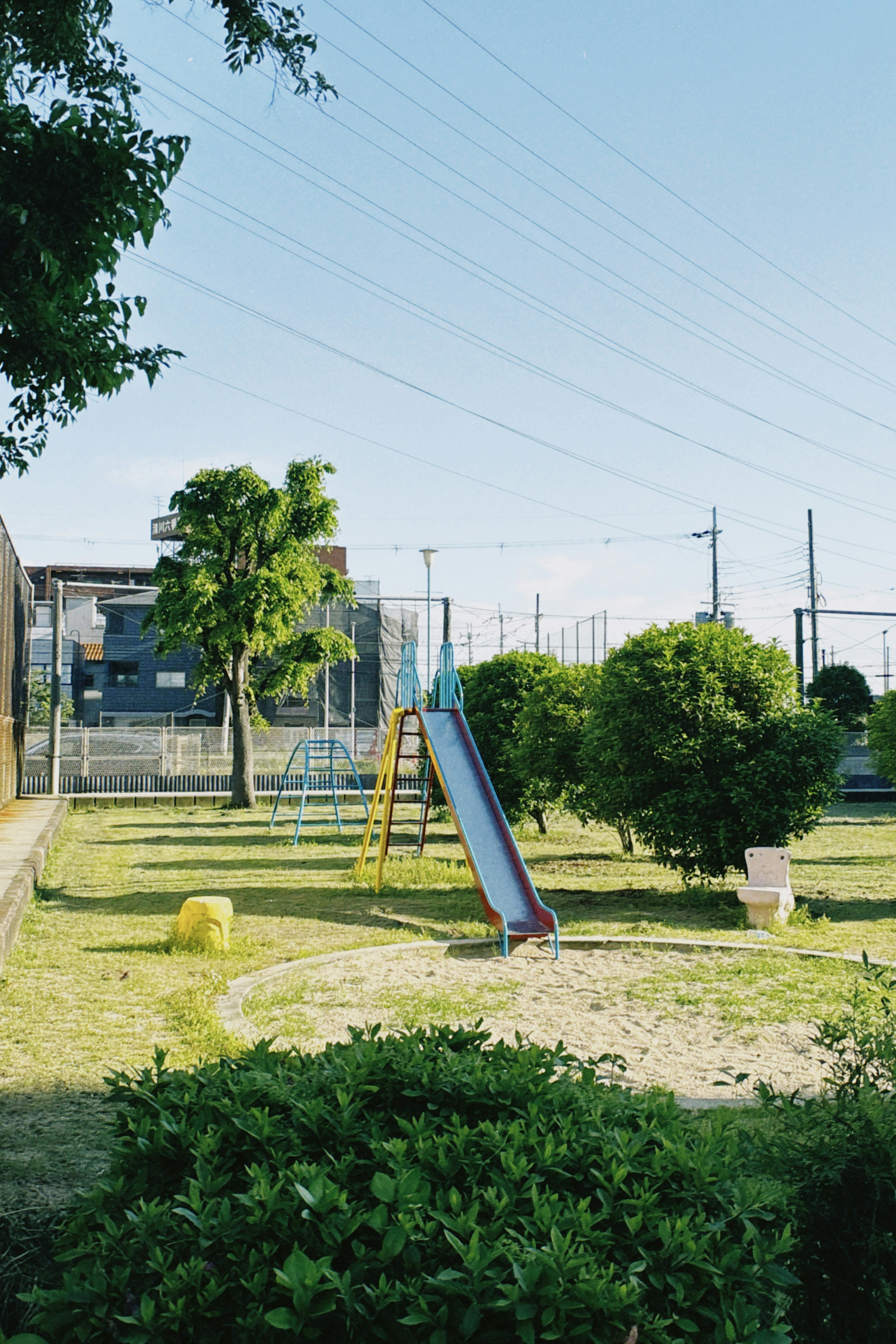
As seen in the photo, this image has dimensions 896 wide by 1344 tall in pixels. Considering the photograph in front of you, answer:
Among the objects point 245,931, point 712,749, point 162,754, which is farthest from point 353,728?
point 245,931

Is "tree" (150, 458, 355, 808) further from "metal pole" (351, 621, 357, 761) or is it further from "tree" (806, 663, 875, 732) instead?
"tree" (806, 663, 875, 732)

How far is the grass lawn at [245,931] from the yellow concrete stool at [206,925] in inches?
5.1

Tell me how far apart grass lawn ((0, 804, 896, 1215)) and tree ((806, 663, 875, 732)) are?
1741 centimetres

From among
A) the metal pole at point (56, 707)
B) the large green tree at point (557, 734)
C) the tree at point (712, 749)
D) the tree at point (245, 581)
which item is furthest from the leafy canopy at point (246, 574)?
the tree at point (712, 749)

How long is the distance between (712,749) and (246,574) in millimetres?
15356

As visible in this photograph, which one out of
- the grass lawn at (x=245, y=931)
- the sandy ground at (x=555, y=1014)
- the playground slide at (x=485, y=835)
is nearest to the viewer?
the grass lawn at (x=245, y=931)

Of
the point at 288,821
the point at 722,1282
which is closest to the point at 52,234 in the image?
the point at 722,1282

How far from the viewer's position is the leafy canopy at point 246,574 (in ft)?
77.6

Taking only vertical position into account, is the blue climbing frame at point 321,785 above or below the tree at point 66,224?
below

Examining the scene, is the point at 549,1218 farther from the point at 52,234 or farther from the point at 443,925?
the point at 443,925

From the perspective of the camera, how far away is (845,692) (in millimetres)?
36562

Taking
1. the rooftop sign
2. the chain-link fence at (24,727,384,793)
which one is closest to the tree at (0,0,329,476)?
the chain-link fence at (24,727,384,793)

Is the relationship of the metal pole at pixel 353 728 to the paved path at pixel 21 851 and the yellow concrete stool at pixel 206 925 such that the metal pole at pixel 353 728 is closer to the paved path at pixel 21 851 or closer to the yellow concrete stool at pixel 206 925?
the paved path at pixel 21 851

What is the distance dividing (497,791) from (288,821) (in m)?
5.94
